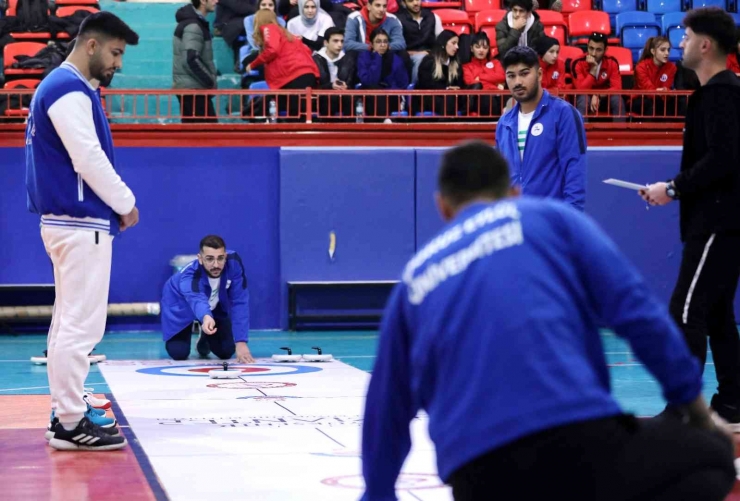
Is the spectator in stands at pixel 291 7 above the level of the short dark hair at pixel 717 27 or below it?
above

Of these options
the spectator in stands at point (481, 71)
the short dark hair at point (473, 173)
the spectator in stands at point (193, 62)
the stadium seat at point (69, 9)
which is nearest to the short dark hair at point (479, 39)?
the spectator in stands at point (481, 71)

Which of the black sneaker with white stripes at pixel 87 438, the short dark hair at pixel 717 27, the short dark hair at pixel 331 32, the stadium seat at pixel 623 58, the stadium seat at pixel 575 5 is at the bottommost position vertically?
the black sneaker with white stripes at pixel 87 438

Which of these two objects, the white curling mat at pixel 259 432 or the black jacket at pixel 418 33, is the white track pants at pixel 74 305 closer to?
the white curling mat at pixel 259 432

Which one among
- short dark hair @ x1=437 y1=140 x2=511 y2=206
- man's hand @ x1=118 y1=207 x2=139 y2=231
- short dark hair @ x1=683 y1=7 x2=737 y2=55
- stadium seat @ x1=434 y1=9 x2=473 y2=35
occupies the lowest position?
man's hand @ x1=118 y1=207 x2=139 y2=231

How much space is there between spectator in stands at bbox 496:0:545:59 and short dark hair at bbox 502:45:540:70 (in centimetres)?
684

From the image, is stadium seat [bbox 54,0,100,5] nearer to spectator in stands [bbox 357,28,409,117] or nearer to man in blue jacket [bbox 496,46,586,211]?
spectator in stands [bbox 357,28,409,117]

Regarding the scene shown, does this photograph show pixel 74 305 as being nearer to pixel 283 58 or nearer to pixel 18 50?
pixel 283 58

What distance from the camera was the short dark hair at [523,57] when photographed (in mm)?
6281

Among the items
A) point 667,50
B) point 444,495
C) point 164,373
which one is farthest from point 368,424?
point 667,50

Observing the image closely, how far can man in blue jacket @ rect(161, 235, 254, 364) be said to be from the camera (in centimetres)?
898

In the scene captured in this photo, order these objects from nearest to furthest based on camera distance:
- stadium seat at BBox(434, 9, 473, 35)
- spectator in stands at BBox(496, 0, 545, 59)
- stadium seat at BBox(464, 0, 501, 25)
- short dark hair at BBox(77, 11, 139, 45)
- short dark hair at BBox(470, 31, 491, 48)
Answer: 1. short dark hair at BBox(77, 11, 139, 45)
2. short dark hair at BBox(470, 31, 491, 48)
3. spectator in stands at BBox(496, 0, 545, 59)
4. stadium seat at BBox(434, 9, 473, 35)
5. stadium seat at BBox(464, 0, 501, 25)

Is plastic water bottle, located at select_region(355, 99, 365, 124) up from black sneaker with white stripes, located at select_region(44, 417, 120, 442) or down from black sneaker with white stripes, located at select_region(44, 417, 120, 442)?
up

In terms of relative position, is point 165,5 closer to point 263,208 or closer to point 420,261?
point 263,208

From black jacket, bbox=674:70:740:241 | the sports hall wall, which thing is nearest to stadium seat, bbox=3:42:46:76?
the sports hall wall
